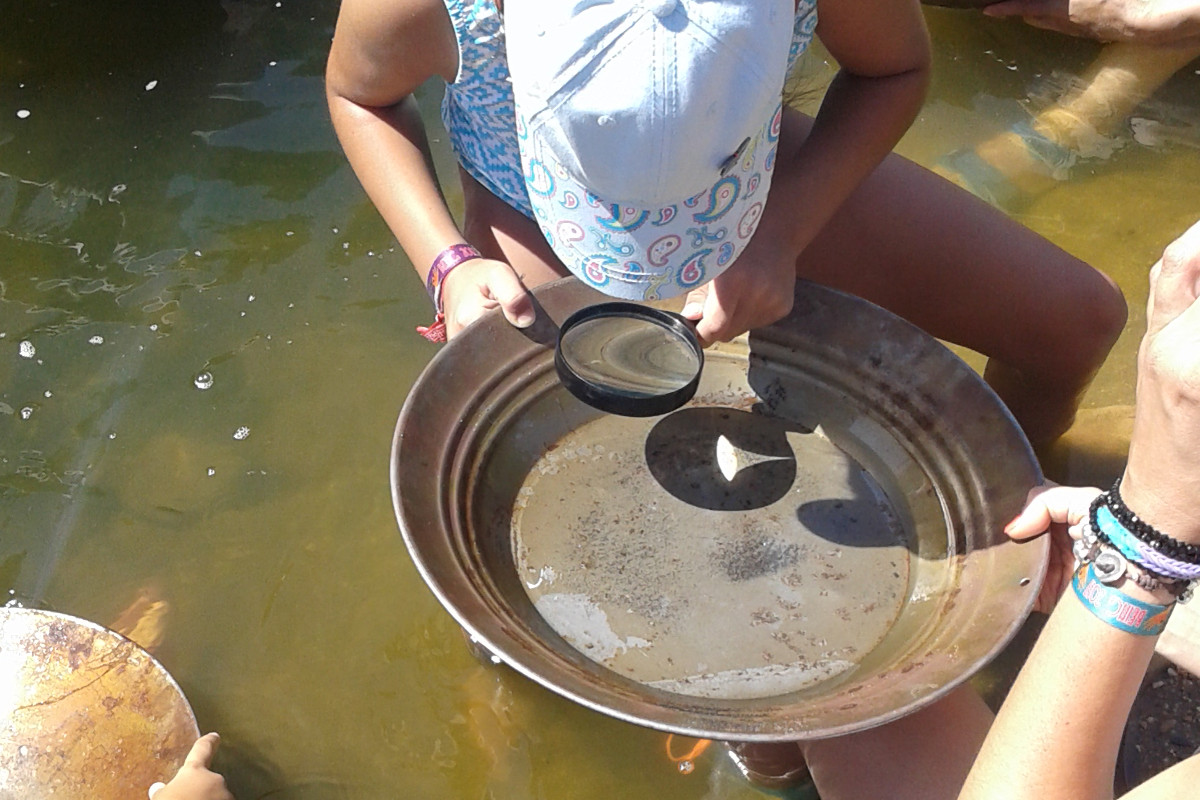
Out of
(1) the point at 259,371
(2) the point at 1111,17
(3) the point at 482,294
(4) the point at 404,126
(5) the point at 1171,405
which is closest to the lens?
(5) the point at 1171,405

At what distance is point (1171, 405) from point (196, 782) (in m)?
1.29

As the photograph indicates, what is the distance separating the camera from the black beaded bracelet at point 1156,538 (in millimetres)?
820

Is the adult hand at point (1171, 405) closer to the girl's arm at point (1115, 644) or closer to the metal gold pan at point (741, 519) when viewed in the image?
the girl's arm at point (1115, 644)

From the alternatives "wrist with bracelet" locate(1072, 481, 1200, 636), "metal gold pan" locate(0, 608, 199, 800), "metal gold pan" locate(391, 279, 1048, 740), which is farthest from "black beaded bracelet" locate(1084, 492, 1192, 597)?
"metal gold pan" locate(0, 608, 199, 800)

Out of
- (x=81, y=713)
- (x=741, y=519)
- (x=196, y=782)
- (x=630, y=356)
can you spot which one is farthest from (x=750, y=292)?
(x=81, y=713)

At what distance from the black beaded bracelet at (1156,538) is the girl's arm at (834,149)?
0.55 meters

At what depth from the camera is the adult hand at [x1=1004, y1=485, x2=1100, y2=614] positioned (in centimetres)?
112

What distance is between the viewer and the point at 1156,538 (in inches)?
32.6

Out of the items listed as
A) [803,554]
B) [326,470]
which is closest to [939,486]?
[803,554]

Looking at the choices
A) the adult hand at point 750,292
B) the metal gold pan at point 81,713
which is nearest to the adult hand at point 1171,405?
the adult hand at point 750,292

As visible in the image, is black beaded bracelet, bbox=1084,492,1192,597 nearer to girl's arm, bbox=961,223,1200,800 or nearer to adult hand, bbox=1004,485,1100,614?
girl's arm, bbox=961,223,1200,800

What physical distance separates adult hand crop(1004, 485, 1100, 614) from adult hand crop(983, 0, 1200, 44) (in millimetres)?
1632

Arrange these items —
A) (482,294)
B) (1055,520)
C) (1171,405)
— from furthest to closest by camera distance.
Result: (482,294) → (1055,520) → (1171,405)

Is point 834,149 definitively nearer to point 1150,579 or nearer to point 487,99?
point 487,99
